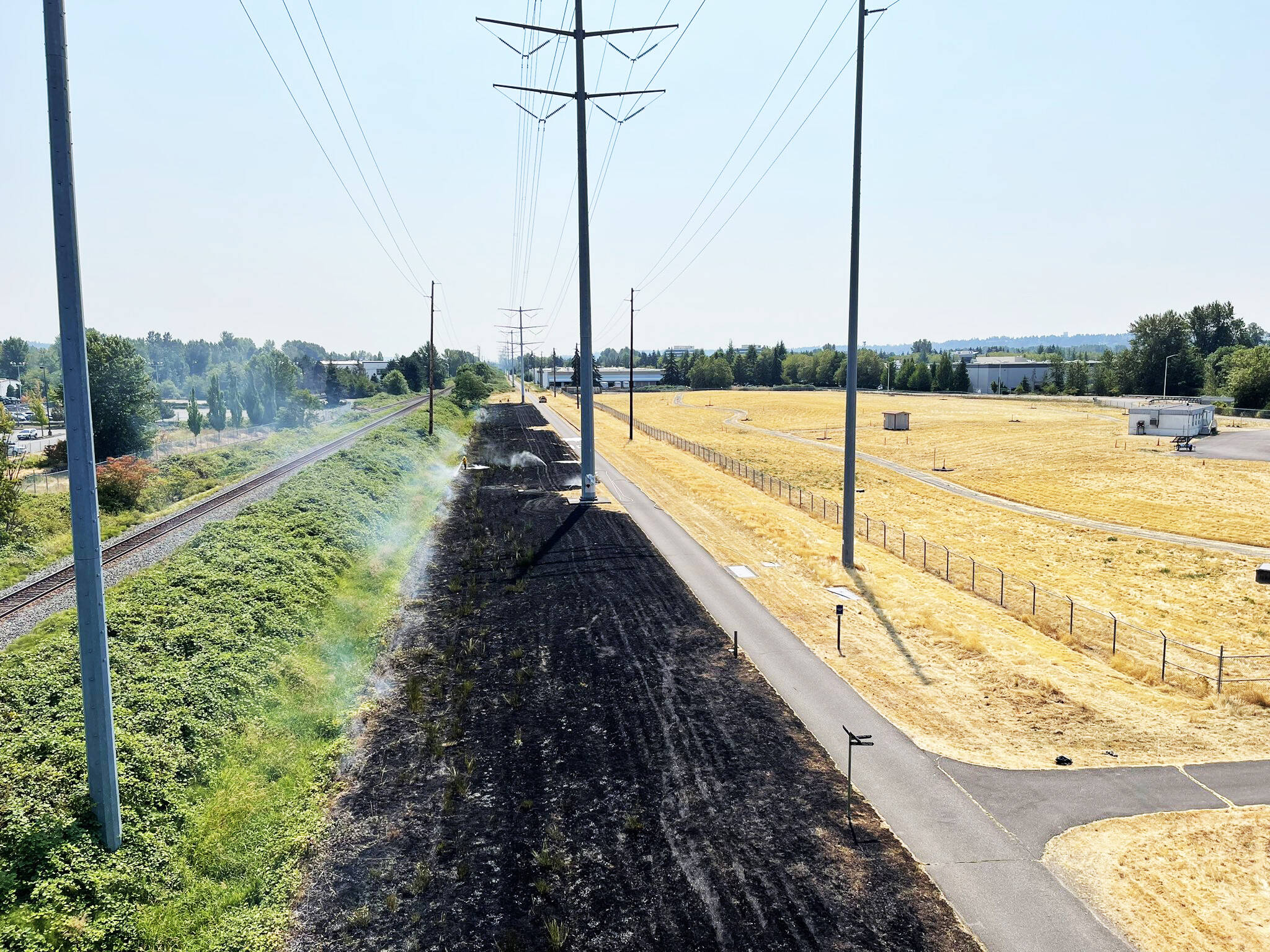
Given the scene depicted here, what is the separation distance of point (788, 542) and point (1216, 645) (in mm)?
15792

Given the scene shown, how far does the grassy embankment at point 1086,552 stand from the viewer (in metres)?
27.5

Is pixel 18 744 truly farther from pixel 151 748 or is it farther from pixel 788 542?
pixel 788 542

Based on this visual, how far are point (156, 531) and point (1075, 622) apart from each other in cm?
3696

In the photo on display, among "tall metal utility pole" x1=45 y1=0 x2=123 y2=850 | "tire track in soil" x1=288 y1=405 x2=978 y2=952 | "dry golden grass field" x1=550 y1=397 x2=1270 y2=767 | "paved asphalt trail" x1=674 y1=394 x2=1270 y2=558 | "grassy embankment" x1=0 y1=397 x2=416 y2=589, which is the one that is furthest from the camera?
"paved asphalt trail" x1=674 y1=394 x2=1270 y2=558

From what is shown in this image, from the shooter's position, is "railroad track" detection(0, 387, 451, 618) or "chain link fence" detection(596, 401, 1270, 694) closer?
"chain link fence" detection(596, 401, 1270, 694)

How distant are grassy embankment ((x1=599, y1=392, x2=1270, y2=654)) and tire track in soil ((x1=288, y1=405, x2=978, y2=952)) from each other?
17.3 meters

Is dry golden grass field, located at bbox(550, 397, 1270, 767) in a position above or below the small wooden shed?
below

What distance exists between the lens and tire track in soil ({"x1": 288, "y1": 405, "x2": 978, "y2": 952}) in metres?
10.8

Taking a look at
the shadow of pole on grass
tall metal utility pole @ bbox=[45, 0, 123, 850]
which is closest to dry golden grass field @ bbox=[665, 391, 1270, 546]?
the shadow of pole on grass

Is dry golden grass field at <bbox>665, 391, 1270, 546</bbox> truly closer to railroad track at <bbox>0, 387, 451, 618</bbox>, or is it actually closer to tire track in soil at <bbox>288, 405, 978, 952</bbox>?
tire track in soil at <bbox>288, 405, 978, 952</bbox>

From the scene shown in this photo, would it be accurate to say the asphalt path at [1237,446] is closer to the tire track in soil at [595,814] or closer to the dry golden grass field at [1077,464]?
the dry golden grass field at [1077,464]

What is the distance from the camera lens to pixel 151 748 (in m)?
13.1

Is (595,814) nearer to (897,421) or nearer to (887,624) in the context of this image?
(887,624)

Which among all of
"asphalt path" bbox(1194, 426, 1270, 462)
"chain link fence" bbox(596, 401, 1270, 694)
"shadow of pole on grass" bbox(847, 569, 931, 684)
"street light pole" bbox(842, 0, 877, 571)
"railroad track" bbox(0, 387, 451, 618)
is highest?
"street light pole" bbox(842, 0, 877, 571)
